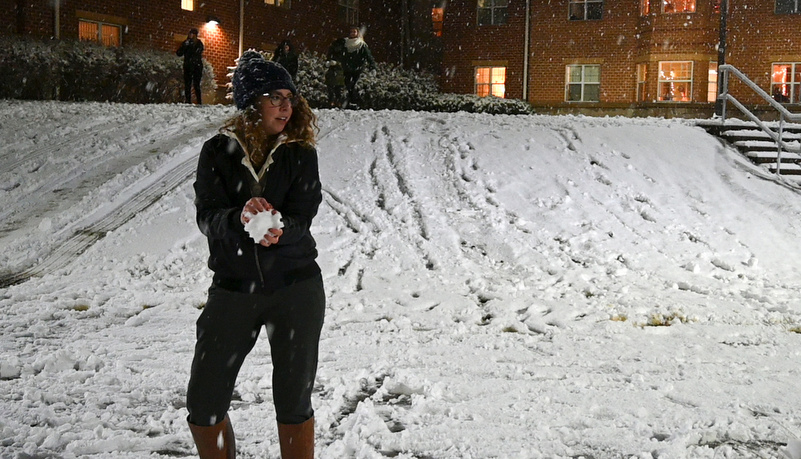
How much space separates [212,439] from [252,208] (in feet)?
2.97

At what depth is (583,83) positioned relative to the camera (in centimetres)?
2527

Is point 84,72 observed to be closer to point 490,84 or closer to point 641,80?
point 490,84

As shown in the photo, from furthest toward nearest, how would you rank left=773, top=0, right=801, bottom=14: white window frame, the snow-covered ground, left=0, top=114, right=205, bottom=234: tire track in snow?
left=773, top=0, right=801, bottom=14: white window frame, left=0, top=114, right=205, bottom=234: tire track in snow, the snow-covered ground

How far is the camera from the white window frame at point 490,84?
2639 cm

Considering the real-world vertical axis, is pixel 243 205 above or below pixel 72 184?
above

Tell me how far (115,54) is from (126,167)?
7932mm

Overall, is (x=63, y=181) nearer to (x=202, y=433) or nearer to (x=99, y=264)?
(x=99, y=264)

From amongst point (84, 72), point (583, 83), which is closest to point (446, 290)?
point (84, 72)

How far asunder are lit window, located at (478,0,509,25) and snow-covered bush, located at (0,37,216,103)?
1170 cm

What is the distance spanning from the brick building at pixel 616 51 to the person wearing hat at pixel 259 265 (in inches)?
872

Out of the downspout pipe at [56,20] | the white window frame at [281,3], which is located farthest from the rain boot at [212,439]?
the white window frame at [281,3]

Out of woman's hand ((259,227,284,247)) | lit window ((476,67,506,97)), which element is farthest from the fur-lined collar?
woman's hand ((259,227,284,247))

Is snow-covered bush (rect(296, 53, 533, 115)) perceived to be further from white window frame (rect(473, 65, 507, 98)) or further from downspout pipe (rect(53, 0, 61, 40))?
downspout pipe (rect(53, 0, 61, 40))

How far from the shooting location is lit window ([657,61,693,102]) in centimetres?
2369
